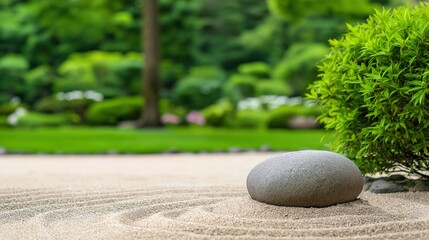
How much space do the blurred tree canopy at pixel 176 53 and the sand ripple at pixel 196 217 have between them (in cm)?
1537

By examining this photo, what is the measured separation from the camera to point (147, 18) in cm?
1377

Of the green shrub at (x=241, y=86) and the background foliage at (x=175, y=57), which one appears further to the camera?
the green shrub at (x=241, y=86)

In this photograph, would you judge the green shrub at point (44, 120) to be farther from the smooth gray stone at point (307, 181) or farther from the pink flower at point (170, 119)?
the smooth gray stone at point (307, 181)

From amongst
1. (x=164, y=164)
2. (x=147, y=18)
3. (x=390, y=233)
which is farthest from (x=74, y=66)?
(x=390, y=233)

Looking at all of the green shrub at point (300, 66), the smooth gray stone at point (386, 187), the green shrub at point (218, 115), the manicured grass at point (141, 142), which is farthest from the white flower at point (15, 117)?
the smooth gray stone at point (386, 187)

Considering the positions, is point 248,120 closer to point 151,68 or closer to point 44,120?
point 151,68

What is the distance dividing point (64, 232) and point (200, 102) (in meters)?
17.5

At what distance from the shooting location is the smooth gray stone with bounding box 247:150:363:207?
3973 millimetres

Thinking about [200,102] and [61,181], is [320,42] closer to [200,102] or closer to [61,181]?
[200,102]

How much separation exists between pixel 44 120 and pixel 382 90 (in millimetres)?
14502

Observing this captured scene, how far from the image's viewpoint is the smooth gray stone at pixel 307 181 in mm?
3973

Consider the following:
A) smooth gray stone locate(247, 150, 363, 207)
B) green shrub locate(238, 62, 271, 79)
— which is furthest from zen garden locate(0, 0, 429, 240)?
green shrub locate(238, 62, 271, 79)

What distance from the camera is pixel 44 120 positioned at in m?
17.6

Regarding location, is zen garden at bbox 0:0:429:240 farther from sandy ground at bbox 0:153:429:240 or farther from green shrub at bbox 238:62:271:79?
green shrub at bbox 238:62:271:79
